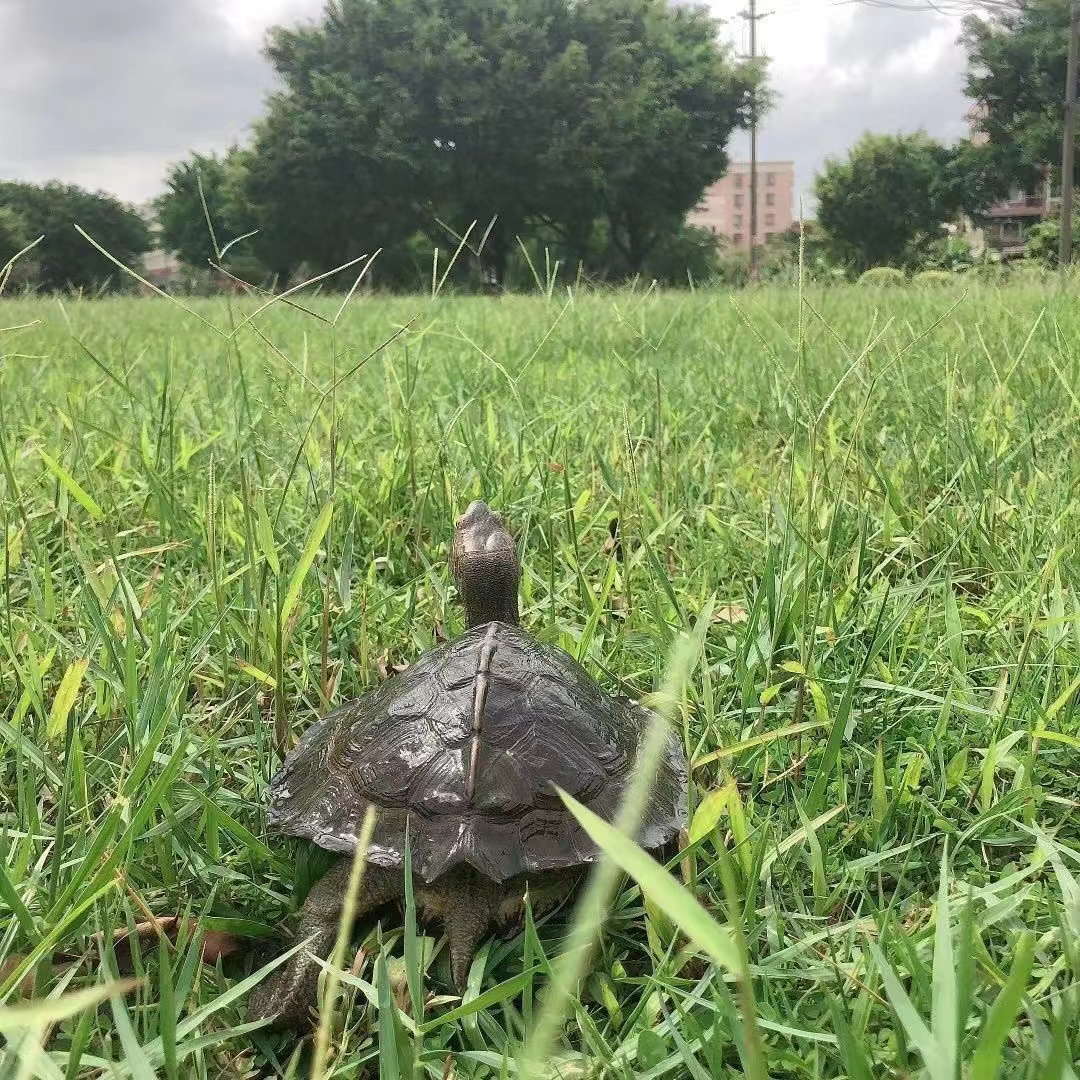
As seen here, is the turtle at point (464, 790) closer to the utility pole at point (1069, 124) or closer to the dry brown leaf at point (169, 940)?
the dry brown leaf at point (169, 940)

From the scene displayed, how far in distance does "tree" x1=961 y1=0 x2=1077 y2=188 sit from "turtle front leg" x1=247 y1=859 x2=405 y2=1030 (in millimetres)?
31627

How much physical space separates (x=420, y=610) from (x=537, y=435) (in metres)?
0.95

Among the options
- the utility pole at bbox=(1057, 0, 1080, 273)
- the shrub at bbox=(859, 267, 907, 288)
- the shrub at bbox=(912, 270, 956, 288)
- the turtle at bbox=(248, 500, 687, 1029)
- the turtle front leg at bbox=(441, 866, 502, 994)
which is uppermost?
the utility pole at bbox=(1057, 0, 1080, 273)

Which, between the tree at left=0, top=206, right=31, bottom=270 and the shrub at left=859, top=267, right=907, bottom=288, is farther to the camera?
the tree at left=0, top=206, right=31, bottom=270

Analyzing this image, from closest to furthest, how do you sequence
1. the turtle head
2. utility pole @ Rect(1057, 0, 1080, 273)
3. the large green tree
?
the turtle head < utility pole @ Rect(1057, 0, 1080, 273) < the large green tree

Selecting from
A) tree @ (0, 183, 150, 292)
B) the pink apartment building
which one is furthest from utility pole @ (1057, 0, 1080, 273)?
the pink apartment building

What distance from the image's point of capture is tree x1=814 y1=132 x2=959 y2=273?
32519 mm

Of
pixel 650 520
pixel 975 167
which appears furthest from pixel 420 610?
pixel 975 167

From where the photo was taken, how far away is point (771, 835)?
40.7 inches

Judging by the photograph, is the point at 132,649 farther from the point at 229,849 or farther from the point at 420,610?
the point at 420,610

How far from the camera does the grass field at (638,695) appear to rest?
756 mm

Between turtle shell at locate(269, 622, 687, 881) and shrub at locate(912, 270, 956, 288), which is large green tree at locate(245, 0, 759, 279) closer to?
shrub at locate(912, 270, 956, 288)

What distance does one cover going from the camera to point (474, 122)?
80.4 ft

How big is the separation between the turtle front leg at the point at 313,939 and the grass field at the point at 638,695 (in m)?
0.03
